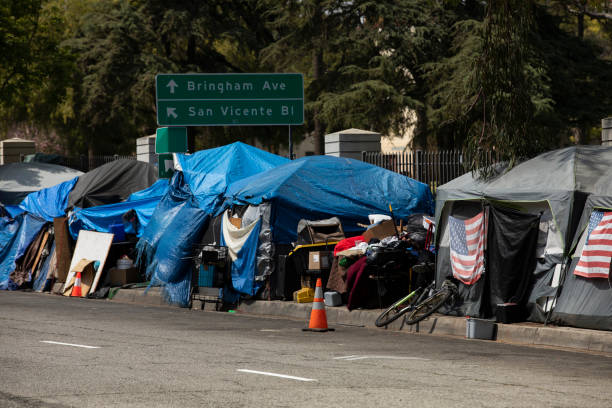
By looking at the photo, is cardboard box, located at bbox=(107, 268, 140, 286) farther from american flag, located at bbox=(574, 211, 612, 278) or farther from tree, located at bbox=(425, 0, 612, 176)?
american flag, located at bbox=(574, 211, 612, 278)

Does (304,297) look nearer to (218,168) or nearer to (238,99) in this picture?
(218,168)

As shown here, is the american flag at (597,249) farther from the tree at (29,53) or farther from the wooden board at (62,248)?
the tree at (29,53)

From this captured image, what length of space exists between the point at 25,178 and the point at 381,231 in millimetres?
15057

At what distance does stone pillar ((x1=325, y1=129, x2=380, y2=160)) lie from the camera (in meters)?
24.3

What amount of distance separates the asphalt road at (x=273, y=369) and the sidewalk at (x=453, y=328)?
59cm

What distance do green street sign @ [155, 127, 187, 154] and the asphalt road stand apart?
30.1 feet

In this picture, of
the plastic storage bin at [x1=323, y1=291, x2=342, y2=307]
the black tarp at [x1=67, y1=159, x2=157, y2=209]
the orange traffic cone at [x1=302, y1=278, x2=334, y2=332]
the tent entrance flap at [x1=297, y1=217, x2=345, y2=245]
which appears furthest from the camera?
the black tarp at [x1=67, y1=159, x2=157, y2=209]

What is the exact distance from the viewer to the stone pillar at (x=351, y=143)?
24344mm

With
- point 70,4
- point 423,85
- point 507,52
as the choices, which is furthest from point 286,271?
point 70,4

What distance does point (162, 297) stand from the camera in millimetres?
20391

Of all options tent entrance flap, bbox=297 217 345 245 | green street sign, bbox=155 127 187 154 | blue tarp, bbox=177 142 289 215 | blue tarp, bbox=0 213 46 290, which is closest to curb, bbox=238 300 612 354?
tent entrance flap, bbox=297 217 345 245

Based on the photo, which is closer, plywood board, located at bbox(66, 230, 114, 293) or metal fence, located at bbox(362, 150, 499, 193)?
metal fence, located at bbox(362, 150, 499, 193)

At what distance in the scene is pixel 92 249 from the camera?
23.0 meters

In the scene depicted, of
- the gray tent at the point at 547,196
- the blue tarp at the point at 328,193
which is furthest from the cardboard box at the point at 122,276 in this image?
the gray tent at the point at 547,196
